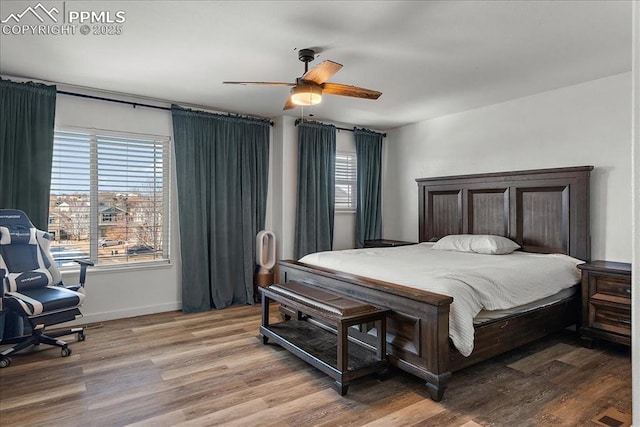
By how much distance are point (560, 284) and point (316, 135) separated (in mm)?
3443

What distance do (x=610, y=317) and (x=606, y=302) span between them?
0.13 meters

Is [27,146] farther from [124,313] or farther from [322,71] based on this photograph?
[322,71]

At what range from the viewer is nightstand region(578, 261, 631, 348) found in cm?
316

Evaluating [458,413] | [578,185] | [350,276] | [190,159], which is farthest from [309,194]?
[458,413]

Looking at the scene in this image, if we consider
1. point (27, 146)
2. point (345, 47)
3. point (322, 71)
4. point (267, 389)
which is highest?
point (345, 47)

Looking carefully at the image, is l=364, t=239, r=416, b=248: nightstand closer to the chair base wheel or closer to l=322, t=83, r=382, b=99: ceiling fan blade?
l=322, t=83, r=382, b=99: ceiling fan blade

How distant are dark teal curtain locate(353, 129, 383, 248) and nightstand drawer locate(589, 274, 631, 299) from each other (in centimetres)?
309

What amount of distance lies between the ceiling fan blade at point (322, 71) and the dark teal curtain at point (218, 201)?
2.25 m

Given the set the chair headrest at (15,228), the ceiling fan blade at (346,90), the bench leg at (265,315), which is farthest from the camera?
the bench leg at (265,315)

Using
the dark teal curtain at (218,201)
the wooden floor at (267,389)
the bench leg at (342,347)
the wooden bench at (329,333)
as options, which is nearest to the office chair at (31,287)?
the wooden floor at (267,389)

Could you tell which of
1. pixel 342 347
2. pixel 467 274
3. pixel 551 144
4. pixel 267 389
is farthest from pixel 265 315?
pixel 551 144

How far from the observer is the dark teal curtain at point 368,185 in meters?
5.88

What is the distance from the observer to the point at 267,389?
8.57 feet

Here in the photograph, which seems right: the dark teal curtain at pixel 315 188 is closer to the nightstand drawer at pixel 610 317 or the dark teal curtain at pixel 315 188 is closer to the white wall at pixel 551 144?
the white wall at pixel 551 144
